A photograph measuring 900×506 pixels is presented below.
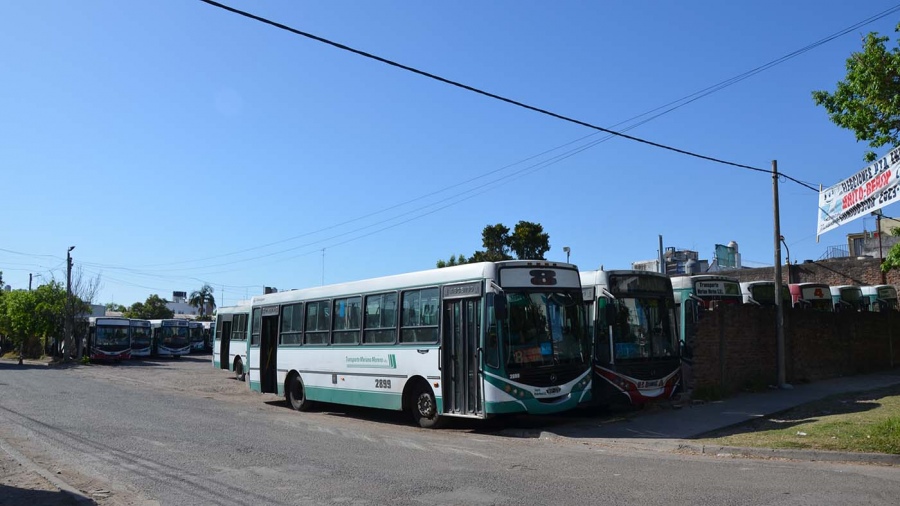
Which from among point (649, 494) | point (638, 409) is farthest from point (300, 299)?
point (649, 494)

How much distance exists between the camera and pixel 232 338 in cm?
2938

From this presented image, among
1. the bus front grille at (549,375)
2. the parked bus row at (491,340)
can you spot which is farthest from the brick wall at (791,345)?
the bus front grille at (549,375)

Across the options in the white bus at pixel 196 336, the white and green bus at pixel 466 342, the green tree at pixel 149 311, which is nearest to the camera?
the white and green bus at pixel 466 342

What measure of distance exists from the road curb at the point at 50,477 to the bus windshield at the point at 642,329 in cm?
991

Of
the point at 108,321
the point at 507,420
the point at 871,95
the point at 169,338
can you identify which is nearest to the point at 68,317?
the point at 108,321

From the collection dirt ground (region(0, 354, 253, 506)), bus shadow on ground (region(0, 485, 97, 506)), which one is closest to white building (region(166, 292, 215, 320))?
dirt ground (region(0, 354, 253, 506))

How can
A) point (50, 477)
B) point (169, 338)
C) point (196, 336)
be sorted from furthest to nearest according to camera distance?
point (196, 336) < point (169, 338) < point (50, 477)

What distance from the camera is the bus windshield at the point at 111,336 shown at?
44.7 metres

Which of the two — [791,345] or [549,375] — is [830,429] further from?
[791,345]

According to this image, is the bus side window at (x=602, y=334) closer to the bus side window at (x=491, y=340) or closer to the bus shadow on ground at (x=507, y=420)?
the bus shadow on ground at (x=507, y=420)

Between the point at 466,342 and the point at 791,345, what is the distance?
38.4 feet

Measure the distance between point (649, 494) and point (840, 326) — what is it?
1743 centimetres

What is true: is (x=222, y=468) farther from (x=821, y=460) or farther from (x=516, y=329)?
(x=821, y=460)

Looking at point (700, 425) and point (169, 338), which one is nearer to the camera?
point (700, 425)
